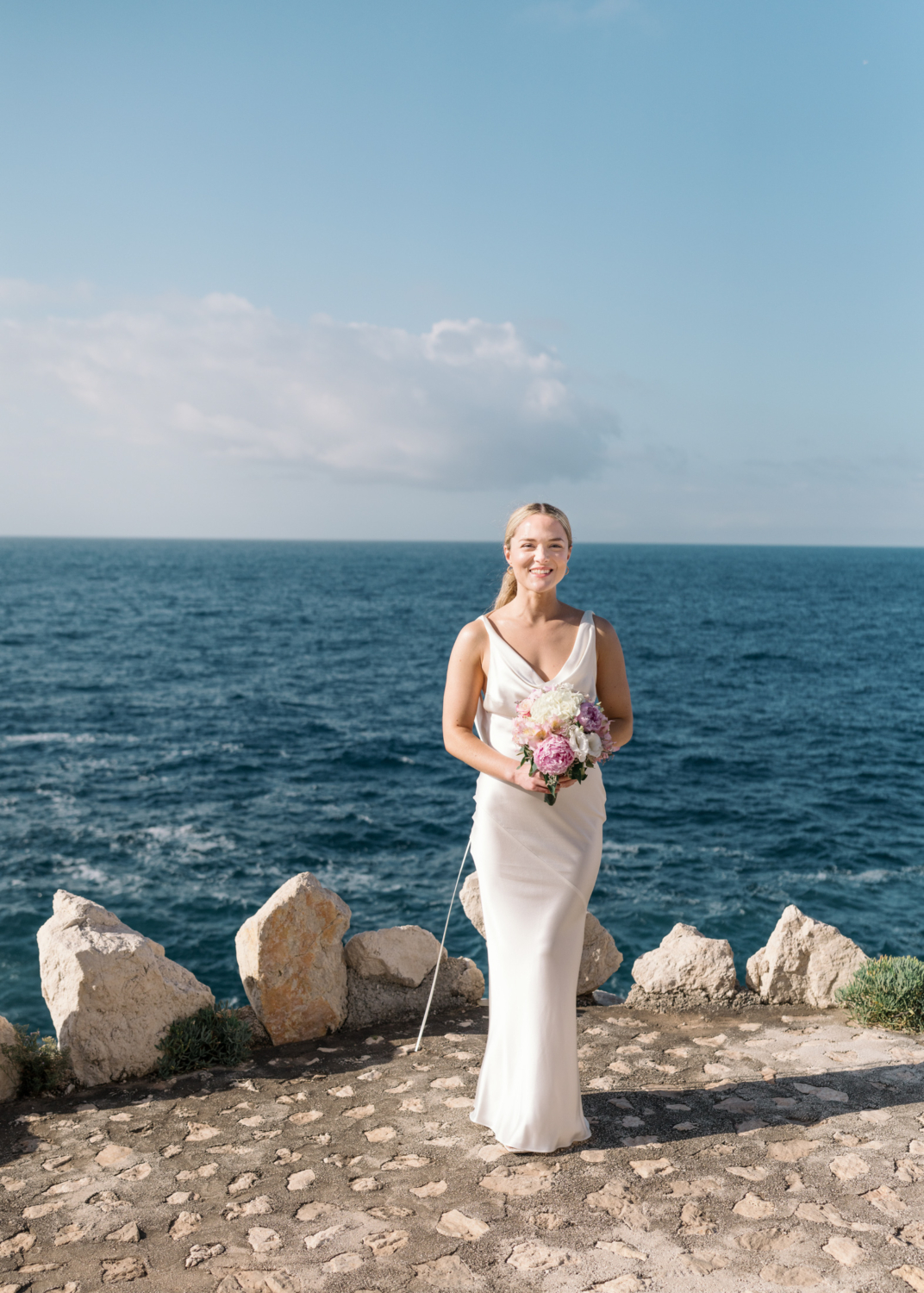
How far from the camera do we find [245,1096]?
21.3 ft

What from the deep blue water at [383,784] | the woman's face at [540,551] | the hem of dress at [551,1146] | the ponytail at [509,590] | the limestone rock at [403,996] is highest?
the woman's face at [540,551]

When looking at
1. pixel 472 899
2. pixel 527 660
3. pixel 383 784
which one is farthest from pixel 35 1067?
pixel 383 784

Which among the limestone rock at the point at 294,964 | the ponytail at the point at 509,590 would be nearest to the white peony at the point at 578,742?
the ponytail at the point at 509,590

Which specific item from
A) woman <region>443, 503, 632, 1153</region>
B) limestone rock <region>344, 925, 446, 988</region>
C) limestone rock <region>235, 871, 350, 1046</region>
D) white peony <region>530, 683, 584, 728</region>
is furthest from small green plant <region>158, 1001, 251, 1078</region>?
white peony <region>530, 683, 584, 728</region>

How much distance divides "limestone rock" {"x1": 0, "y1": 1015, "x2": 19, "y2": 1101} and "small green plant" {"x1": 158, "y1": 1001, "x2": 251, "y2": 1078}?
3.22ft

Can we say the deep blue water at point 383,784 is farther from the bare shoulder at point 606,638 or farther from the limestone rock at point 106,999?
the bare shoulder at point 606,638

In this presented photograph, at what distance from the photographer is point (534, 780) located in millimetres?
5266

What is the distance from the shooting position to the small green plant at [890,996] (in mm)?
7336

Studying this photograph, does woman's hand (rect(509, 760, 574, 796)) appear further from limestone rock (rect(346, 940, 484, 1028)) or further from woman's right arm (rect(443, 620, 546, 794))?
limestone rock (rect(346, 940, 484, 1028))

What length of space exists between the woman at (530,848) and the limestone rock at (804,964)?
10.3ft

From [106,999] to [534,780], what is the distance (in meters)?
3.88

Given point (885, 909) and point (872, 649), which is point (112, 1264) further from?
point (872, 649)

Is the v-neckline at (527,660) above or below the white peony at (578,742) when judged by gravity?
above

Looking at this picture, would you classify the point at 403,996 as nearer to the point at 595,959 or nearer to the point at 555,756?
the point at 595,959
